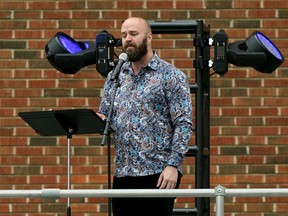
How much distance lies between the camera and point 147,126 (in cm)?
532

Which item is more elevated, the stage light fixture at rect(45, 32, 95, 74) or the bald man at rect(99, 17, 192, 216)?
the stage light fixture at rect(45, 32, 95, 74)

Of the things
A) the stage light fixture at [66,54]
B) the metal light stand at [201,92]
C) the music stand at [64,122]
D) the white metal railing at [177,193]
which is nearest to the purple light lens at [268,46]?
the metal light stand at [201,92]

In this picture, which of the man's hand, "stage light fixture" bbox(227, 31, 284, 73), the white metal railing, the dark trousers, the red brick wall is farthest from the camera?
the red brick wall

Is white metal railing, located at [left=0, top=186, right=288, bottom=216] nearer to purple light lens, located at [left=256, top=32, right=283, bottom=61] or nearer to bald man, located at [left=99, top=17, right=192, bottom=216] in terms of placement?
bald man, located at [left=99, top=17, right=192, bottom=216]

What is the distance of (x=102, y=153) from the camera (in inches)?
309

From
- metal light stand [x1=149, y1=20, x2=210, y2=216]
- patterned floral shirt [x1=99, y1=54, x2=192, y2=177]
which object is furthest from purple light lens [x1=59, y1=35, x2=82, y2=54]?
patterned floral shirt [x1=99, y1=54, x2=192, y2=177]

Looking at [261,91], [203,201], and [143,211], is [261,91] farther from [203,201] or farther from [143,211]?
[143,211]

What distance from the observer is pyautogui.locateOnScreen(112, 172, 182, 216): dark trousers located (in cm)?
531

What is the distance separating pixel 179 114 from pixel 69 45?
4.63ft

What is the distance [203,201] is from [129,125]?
4.39 ft

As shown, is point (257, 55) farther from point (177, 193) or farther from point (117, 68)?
point (177, 193)

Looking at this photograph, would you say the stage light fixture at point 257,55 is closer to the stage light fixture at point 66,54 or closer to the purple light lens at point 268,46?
the purple light lens at point 268,46

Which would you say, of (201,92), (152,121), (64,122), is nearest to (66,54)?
(201,92)

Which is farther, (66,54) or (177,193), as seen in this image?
(66,54)
